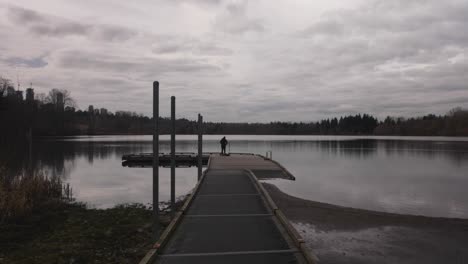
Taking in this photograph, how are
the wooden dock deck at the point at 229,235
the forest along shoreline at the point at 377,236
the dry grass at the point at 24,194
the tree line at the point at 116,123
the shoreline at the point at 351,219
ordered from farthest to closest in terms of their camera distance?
1. the tree line at the point at 116,123
2. the shoreline at the point at 351,219
3. the dry grass at the point at 24,194
4. the forest along shoreline at the point at 377,236
5. the wooden dock deck at the point at 229,235

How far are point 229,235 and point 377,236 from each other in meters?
4.49

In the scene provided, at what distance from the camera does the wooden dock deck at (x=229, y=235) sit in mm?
5801

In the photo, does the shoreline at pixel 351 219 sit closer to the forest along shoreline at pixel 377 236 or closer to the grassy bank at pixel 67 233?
the forest along shoreline at pixel 377 236

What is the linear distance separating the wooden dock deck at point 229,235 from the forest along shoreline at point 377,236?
1.25m

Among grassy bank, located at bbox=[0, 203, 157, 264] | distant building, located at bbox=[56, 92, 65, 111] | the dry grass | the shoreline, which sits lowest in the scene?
the shoreline

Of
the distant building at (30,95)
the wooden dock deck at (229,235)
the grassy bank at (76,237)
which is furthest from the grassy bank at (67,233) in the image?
the distant building at (30,95)

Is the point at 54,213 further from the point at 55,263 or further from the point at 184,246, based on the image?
the point at 184,246

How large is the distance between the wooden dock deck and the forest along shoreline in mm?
1254

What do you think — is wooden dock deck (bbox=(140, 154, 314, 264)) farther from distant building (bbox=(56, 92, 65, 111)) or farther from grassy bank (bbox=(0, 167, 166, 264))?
distant building (bbox=(56, 92, 65, 111))

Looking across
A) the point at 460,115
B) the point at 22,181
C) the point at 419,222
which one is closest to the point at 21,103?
the point at 22,181

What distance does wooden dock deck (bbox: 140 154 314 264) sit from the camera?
19.0 feet

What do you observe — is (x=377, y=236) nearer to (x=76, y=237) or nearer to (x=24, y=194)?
(x=76, y=237)

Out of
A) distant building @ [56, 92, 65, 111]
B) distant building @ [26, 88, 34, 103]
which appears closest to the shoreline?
distant building @ [26, 88, 34, 103]

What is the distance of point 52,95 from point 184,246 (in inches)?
4239
